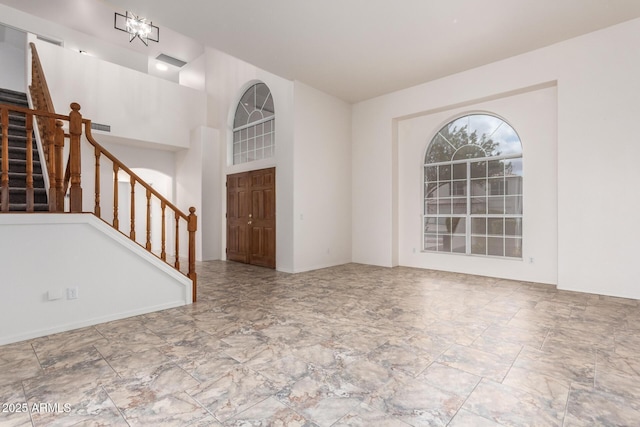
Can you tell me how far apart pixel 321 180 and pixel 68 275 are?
14.5 ft

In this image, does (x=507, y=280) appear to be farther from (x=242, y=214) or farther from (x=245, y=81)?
(x=245, y=81)

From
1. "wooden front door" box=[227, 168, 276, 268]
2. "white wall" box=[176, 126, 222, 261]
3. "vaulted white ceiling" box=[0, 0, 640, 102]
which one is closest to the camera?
"vaulted white ceiling" box=[0, 0, 640, 102]

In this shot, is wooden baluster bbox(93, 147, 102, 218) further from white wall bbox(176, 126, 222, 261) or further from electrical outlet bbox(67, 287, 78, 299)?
white wall bbox(176, 126, 222, 261)

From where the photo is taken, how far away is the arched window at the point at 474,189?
5301 mm

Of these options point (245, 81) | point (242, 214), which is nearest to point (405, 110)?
point (245, 81)

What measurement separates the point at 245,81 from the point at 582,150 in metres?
6.34

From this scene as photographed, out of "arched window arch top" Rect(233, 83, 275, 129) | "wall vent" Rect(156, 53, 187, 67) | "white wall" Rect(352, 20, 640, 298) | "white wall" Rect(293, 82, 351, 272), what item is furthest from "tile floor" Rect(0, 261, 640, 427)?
"wall vent" Rect(156, 53, 187, 67)

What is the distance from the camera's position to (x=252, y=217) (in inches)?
272

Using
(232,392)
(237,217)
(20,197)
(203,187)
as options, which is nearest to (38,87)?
(20,197)

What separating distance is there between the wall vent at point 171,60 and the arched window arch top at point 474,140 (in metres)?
7.73

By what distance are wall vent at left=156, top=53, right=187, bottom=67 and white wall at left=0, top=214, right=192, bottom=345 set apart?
768cm

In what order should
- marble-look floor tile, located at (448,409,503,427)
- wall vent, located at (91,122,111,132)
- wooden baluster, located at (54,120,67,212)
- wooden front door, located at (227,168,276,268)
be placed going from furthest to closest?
wooden front door, located at (227,168,276,268)
wall vent, located at (91,122,111,132)
wooden baluster, located at (54,120,67,212)
marble-look floor tile, located at (448,409,503,427)

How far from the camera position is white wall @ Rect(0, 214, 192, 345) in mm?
2777

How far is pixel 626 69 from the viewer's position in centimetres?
413
